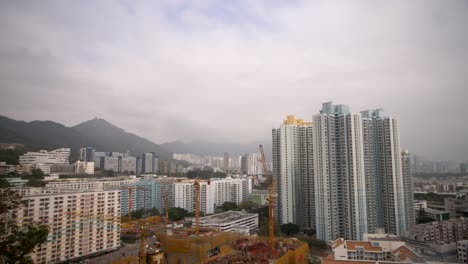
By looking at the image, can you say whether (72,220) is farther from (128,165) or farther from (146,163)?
(146,163)

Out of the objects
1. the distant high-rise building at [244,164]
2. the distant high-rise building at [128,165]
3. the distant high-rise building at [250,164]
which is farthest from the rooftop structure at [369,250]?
the distant high-rise building at [244,164]

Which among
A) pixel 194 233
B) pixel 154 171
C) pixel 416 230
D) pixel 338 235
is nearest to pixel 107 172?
pixel 154 171

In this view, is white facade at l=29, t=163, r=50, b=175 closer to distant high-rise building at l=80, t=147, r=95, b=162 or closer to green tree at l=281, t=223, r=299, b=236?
distant high-rise building at l=80, t=147, r=95, b=162

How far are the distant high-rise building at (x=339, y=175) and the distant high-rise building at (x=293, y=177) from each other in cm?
168

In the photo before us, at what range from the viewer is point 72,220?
791cm

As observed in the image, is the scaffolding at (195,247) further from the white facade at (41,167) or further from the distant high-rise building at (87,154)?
the distant high-rise building at (87,154)

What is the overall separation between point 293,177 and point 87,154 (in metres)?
14.4

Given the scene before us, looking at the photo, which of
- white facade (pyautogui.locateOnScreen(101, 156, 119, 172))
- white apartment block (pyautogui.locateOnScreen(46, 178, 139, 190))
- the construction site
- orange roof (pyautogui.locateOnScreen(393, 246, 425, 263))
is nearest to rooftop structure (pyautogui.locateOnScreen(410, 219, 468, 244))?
orange roof (pyautogui.locateOnScreen(393, 246, 425, 263))

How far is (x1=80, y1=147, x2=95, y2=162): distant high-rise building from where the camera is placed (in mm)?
19502

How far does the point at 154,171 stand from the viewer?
24.6 meters

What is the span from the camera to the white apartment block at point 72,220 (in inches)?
285

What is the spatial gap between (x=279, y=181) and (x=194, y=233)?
3940 mm

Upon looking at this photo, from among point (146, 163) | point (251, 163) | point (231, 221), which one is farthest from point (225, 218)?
point (251, 163)

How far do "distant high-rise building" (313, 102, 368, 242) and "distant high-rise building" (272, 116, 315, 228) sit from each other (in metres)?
1.68
